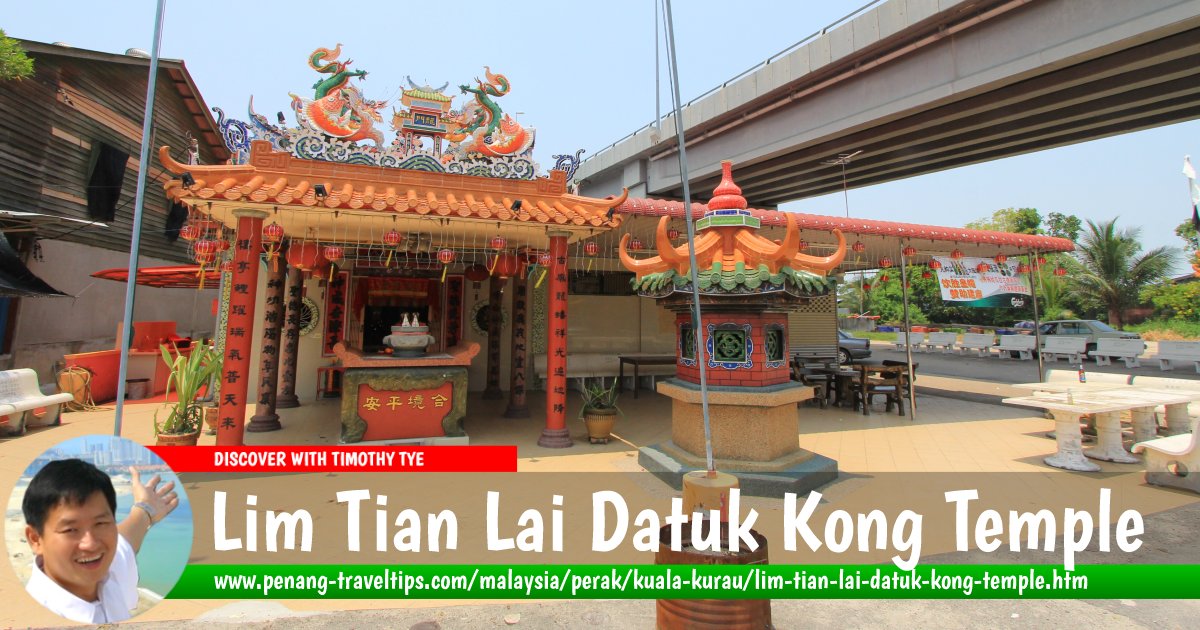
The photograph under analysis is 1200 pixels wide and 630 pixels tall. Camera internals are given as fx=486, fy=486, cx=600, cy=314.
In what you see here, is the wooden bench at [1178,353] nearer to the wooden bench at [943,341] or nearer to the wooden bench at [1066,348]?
the wooden bench at [1066,348]

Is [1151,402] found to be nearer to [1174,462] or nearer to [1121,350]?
[1174,462]

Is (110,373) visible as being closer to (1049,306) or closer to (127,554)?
(127,554)

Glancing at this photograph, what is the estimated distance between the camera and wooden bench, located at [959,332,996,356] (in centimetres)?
2281

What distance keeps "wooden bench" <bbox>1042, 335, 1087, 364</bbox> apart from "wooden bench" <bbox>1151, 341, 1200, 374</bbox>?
218 cm

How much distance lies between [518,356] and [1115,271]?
1336 inches

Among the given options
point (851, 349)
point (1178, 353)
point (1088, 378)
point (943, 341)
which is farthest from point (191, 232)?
point (943, 341)

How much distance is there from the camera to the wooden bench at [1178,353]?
1586 centimetres

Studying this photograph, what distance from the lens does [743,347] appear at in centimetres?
538

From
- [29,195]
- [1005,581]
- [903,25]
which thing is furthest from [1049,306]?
[29,195]

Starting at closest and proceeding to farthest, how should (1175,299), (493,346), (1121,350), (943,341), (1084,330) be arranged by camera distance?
(493,346) → (1121,350) → (1084,330) → (1175,299) → (943,341)

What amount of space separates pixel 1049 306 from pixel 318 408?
3659 centimetres

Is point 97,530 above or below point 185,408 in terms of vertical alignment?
above

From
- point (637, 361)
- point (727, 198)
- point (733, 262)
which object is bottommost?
point (637, 361)

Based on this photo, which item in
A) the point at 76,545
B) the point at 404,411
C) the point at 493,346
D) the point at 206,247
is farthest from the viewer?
the point at 493,346
